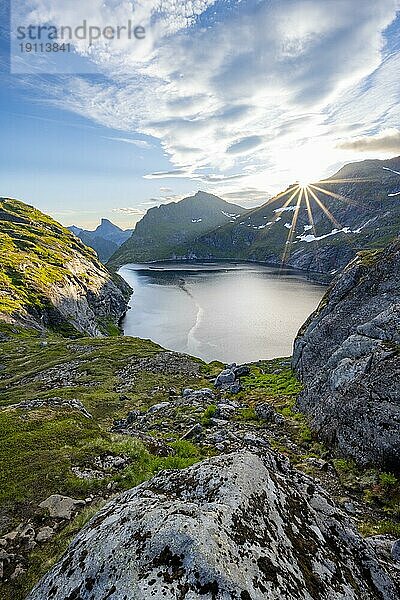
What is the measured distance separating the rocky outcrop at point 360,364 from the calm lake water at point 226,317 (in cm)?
4233

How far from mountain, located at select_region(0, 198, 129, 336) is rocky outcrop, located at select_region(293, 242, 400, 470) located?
73097 mm

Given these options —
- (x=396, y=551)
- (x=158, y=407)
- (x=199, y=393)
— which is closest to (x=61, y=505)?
(x=396, y=551)

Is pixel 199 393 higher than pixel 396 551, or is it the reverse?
pixel 396 551

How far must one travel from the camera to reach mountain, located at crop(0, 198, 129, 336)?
93.3 meters

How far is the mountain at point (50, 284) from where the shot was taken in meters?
93.3

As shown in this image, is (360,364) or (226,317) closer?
(360,364)

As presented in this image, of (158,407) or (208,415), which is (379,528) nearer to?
(208,415)

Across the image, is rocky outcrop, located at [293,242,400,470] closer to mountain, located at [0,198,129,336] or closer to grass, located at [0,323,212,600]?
grass, located at [0,323,212,600]

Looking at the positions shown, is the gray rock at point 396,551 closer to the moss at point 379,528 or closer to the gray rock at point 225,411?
the moss at point 379,528

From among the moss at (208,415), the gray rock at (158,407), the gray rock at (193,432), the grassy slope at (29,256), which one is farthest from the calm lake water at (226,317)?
the gray rock at (193,432)

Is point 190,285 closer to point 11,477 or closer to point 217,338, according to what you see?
point 217,338

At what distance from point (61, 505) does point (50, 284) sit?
107 m

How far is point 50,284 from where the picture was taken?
357 ft

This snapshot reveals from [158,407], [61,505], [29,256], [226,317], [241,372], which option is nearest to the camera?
[61,505]
